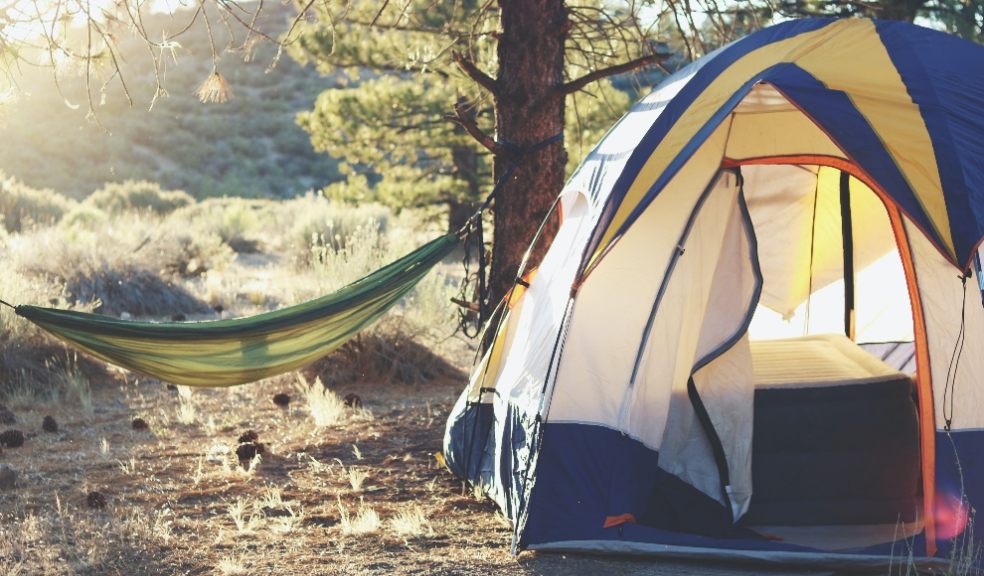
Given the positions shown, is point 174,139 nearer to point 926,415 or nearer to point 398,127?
point 398,127

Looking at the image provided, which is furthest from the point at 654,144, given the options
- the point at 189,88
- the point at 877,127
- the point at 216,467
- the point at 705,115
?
the point at 189,88

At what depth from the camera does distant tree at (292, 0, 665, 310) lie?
5477 millimetres

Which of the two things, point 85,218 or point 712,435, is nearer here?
point 712,435

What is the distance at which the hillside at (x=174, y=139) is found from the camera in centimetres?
2711

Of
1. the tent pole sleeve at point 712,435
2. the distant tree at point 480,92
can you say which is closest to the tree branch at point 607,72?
the distant tree at point 480,92

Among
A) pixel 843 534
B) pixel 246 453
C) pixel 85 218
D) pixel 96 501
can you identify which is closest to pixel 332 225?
pixel 85 218

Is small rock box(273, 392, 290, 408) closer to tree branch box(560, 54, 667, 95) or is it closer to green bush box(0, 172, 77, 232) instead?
tree branch box(560, 54, 667, 95)

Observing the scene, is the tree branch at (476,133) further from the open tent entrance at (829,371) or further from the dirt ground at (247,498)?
the dirt ground at (247,498)

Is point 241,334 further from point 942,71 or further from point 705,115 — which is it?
point 942,71

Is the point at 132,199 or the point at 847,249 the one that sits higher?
the point at 132,199

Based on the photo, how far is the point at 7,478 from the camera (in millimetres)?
4793

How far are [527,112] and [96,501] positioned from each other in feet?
8.86

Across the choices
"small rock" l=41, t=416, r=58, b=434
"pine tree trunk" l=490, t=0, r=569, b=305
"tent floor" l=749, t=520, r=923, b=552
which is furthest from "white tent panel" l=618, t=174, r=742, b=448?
"small rock" l=41, t=416, r=58, b=434

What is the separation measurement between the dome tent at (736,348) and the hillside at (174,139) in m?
22.6
